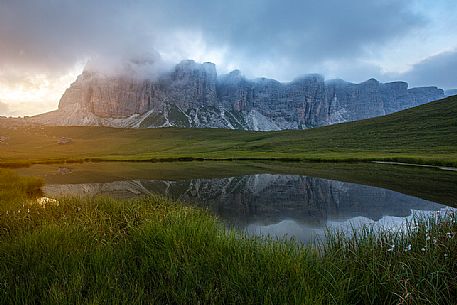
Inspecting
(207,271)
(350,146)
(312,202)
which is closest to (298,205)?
(312,202)

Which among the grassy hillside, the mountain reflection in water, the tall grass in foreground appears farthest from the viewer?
the grassy hillside

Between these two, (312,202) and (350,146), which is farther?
(350,146)

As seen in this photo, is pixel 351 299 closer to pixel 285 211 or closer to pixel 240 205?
pixel 285 211

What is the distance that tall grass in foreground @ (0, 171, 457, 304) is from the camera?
20.2 ft

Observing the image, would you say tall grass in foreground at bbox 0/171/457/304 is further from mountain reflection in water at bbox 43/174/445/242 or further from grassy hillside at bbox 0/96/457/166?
grassy hillside at bbox 0/96/457/166

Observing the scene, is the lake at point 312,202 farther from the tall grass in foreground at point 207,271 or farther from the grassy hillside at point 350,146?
the grassy hillside at point 350,146

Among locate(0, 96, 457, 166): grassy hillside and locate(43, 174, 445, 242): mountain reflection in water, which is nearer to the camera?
locate(43, 174, 445, 242): mountain reflection in water

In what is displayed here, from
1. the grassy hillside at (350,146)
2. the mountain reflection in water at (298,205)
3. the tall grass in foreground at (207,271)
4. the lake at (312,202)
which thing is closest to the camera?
the tall grass in foreground at (207,271)

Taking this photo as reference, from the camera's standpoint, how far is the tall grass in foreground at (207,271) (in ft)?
20.2

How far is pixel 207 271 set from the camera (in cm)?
758

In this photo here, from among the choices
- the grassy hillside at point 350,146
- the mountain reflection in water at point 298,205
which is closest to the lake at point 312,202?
the mountain reflection in water at point 298,205

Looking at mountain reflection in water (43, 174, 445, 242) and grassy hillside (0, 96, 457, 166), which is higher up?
grassy hillside (0, 96, 457, 166)

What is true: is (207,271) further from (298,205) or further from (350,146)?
(350,146)

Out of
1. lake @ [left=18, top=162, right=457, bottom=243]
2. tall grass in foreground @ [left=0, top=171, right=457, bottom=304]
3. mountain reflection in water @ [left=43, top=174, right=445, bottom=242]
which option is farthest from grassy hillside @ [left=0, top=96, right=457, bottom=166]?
tall grass in foreground @ [left=0, top=171, right=457, bottom=304]
